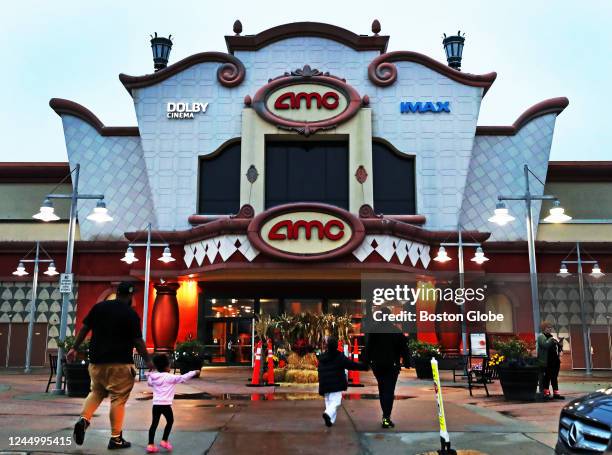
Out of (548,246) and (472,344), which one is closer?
(472,344)

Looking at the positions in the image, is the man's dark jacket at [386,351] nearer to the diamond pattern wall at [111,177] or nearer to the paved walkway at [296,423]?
the paved walkway at [296,423]

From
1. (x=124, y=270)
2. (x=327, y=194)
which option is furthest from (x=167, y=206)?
(x=327, y=194)

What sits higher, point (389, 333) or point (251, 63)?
point (251, 63)

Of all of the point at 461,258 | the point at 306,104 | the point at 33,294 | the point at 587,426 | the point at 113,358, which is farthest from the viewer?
the point at 306,104

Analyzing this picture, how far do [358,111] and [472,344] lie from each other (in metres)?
13.2

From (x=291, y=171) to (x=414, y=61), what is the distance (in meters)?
8.54

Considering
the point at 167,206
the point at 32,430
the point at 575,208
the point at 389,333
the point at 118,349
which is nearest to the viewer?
the point at 118,349

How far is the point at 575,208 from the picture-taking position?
31.3m

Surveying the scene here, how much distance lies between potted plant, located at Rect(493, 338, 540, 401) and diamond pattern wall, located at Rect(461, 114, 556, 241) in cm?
1553

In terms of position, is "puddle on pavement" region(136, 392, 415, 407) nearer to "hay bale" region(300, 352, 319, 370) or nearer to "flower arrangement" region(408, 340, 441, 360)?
"hay bale" region(300, 352, 319, 370)

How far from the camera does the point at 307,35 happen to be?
30156mm

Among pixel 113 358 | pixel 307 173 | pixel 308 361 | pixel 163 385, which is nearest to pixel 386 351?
pixel 163 385

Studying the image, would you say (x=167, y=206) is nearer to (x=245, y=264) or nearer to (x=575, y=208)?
(x=245, y=264)

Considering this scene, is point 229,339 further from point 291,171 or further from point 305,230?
point 291,171
